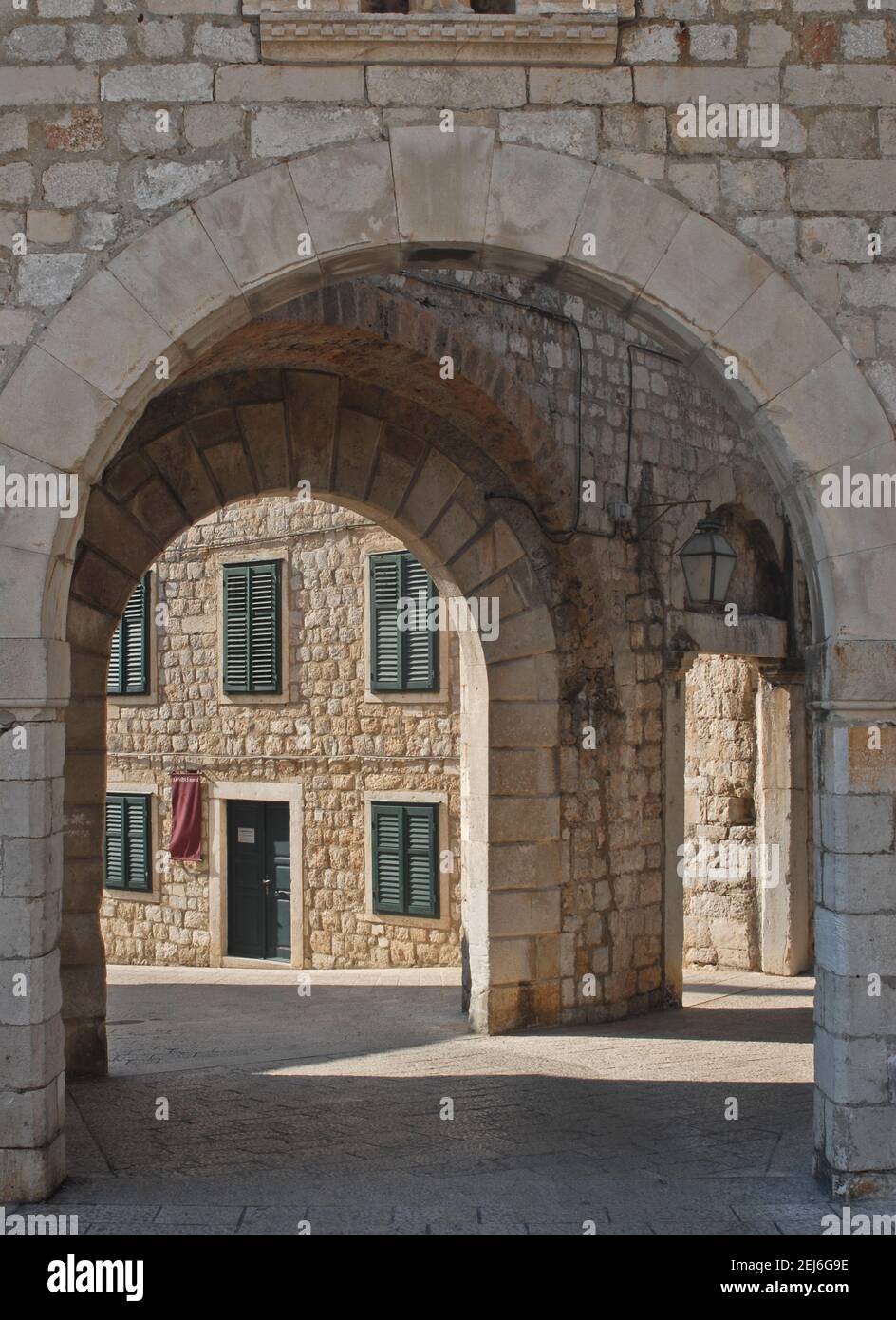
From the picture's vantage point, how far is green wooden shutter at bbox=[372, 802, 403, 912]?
12094 mm

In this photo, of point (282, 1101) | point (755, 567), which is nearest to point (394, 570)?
point (755, 567)

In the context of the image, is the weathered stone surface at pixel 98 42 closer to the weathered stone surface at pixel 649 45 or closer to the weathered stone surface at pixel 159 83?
the weathered stone surface at pixel 159 83

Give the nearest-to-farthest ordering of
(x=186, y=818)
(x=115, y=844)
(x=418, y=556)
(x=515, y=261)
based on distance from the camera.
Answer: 1. (x=515, y=261)
2. (x=418, y=556)
3. (x=186, y=818)
4. (x=115, y=844)

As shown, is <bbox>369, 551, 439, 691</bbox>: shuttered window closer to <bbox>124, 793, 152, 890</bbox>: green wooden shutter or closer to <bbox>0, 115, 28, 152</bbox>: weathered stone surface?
<bbox>124, 793, 152, 890</bbox>: green wooden shutter

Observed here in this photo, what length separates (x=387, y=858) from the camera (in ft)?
40.0

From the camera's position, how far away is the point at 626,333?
9.95 m

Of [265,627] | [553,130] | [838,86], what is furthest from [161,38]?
[265,627]

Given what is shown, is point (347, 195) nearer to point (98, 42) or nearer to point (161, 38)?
point (161, 38)

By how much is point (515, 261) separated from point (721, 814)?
797 centimetres

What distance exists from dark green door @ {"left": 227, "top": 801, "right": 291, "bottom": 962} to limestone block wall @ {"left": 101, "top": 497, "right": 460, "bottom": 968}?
266mm

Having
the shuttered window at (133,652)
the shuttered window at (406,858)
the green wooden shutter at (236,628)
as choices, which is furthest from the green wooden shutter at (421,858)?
the shuttered window at (133,652)

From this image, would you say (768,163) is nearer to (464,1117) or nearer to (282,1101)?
(464,1117)

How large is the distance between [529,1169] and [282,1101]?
168 cm

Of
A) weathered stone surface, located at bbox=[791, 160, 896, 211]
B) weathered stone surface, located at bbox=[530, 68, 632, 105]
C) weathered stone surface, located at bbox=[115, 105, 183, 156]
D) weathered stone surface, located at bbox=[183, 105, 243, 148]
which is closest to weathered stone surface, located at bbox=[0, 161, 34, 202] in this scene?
weathered stone surface, located at bbox=[115, 105, 183, 156]
